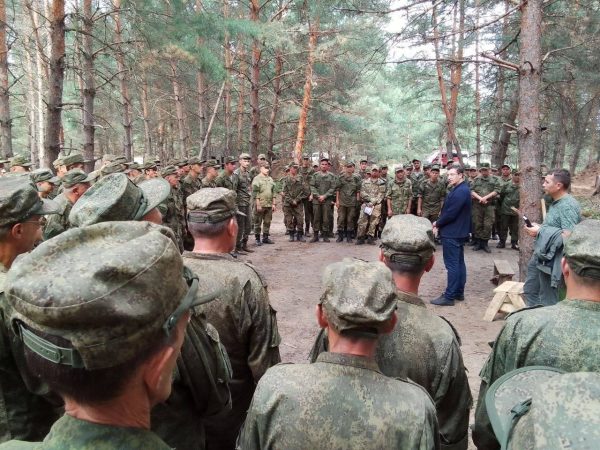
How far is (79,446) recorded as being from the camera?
3.01 feet

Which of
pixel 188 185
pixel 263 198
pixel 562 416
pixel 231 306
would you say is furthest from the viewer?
pixel 263 198

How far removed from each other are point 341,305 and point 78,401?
86 cm

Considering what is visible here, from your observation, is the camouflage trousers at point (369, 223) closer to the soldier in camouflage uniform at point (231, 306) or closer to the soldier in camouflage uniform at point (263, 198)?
the soldier in camouflage uniform at point (263, 198)

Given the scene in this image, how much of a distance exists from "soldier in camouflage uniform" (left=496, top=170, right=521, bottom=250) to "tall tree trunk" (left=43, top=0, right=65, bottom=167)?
9706 mm

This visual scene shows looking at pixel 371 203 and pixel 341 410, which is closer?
pixel 341 410

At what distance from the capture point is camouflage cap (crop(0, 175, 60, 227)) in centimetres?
209

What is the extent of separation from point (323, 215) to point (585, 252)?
955cm

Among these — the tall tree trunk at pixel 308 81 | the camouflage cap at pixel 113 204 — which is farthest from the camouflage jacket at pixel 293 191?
the camouflage cap at pixel 113 204

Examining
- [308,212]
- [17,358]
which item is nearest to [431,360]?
[17,358]

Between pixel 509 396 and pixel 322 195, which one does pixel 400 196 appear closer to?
pixel 322 195

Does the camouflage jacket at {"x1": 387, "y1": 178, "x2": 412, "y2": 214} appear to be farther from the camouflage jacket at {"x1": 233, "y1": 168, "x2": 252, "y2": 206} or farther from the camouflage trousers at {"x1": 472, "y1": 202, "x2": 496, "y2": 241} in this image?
the camouflage jacket at {"x1": 233, "y1": 168, "x2": 252, "y2": 206}

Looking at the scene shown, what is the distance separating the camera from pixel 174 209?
323 inches

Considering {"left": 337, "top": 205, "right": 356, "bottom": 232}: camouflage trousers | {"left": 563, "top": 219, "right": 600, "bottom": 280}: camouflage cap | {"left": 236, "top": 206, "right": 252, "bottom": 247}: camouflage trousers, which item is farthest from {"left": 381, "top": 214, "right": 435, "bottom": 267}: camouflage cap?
{"left": 337, "top": 205, "right": 356, "bottom": 232}: camouflage trousers

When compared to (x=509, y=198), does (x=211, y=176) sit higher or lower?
higher
